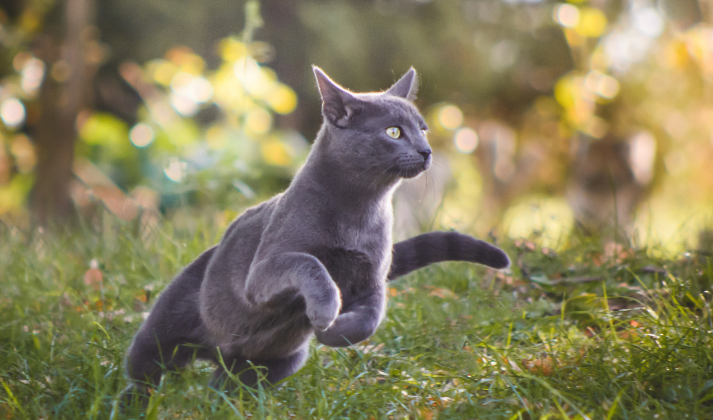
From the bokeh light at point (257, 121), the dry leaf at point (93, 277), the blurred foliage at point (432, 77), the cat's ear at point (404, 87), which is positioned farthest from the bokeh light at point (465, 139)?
the dry leaf at point (93, 277)

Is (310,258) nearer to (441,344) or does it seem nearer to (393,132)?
(393,132)

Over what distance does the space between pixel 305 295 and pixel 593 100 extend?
16.1 ft

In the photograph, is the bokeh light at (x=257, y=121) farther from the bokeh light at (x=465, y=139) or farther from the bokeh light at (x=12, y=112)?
the bokeh light at (x=12, y=112)

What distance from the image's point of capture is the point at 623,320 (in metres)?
2.17

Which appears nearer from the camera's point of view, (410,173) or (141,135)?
(410,173)

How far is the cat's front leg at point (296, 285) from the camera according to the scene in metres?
1.62

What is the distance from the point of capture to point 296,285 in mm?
1669

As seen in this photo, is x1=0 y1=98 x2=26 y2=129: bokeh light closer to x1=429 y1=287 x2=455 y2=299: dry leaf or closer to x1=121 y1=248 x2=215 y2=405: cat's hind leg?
x1=121 y1=248 x2=215 y2=405: cat's hind leg

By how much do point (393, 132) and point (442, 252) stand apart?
490 millimetres

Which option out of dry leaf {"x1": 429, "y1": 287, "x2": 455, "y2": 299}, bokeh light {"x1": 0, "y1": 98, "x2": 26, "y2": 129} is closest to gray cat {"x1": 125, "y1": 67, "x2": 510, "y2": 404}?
dry leaf {"x1": 429, "y1": 287, "x2": 455, "y2": 299}

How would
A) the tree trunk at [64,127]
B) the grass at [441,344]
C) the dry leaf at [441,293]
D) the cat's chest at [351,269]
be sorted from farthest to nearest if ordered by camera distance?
1. the tree trunk at [64,127]
2. the dry leaf at [441,293]
3. the cat's chest at [351,269]
4. the grass at [441,344]

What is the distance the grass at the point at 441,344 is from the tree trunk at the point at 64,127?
2971mm

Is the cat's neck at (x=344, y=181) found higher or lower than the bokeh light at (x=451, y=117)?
higher

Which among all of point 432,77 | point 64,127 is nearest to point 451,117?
point 432,77
